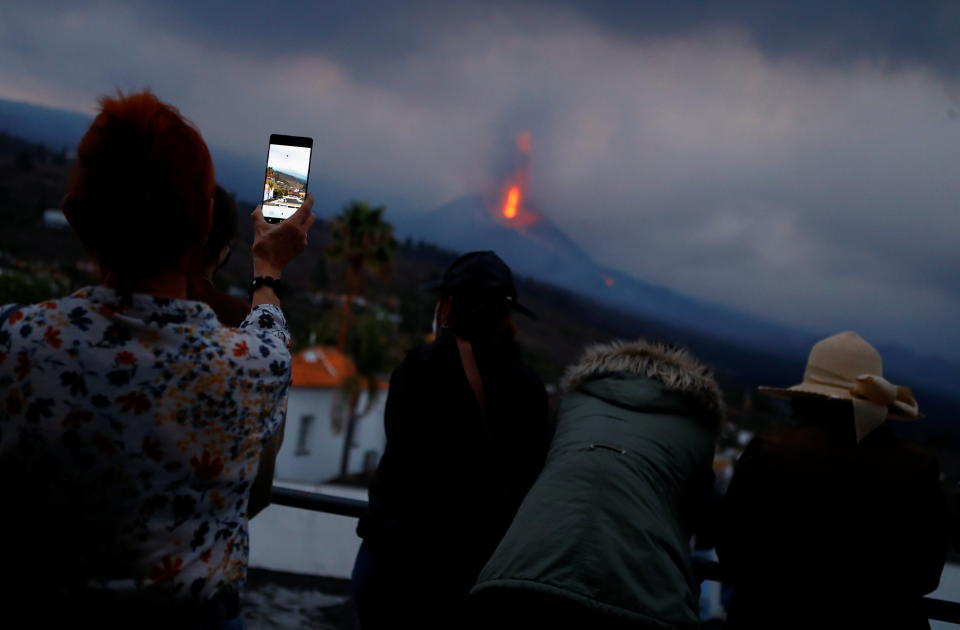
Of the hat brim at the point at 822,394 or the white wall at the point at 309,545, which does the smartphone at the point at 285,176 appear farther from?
the white wall at the point at 309,545

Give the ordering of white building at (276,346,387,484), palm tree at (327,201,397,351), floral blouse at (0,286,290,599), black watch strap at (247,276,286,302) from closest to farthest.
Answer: floral blouse at (0,286,290,599) → black watch strap at (247,276,286,302) → palm tree at (327,201,397,351) → white building at (276,346,387,484)

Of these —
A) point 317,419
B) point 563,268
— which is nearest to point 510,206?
point 317,419

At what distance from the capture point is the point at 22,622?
1538 millimetres

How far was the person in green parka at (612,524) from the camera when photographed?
217 cm

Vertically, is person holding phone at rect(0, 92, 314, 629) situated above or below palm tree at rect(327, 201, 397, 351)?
above

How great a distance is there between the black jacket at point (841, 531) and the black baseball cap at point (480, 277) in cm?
113

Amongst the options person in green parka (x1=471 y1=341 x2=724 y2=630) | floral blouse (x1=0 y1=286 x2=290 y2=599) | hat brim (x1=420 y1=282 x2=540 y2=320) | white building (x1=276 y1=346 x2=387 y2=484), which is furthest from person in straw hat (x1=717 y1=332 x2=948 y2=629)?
white building (x1=276 y1=346 x2=387 y2=484)

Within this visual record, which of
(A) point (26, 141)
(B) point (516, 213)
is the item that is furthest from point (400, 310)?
(B) point (516, 213)

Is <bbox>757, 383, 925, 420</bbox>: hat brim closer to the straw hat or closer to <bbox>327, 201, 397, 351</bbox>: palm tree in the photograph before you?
the straw hat

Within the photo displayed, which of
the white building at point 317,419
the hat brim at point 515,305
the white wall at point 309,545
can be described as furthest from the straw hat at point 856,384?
the white building at point 317,419

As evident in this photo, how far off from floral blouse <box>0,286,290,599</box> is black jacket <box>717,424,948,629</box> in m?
1.95

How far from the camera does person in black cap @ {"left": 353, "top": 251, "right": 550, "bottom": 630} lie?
9.10ft

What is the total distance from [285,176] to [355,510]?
1.48 meters

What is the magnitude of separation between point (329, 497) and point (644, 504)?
4.57ft
